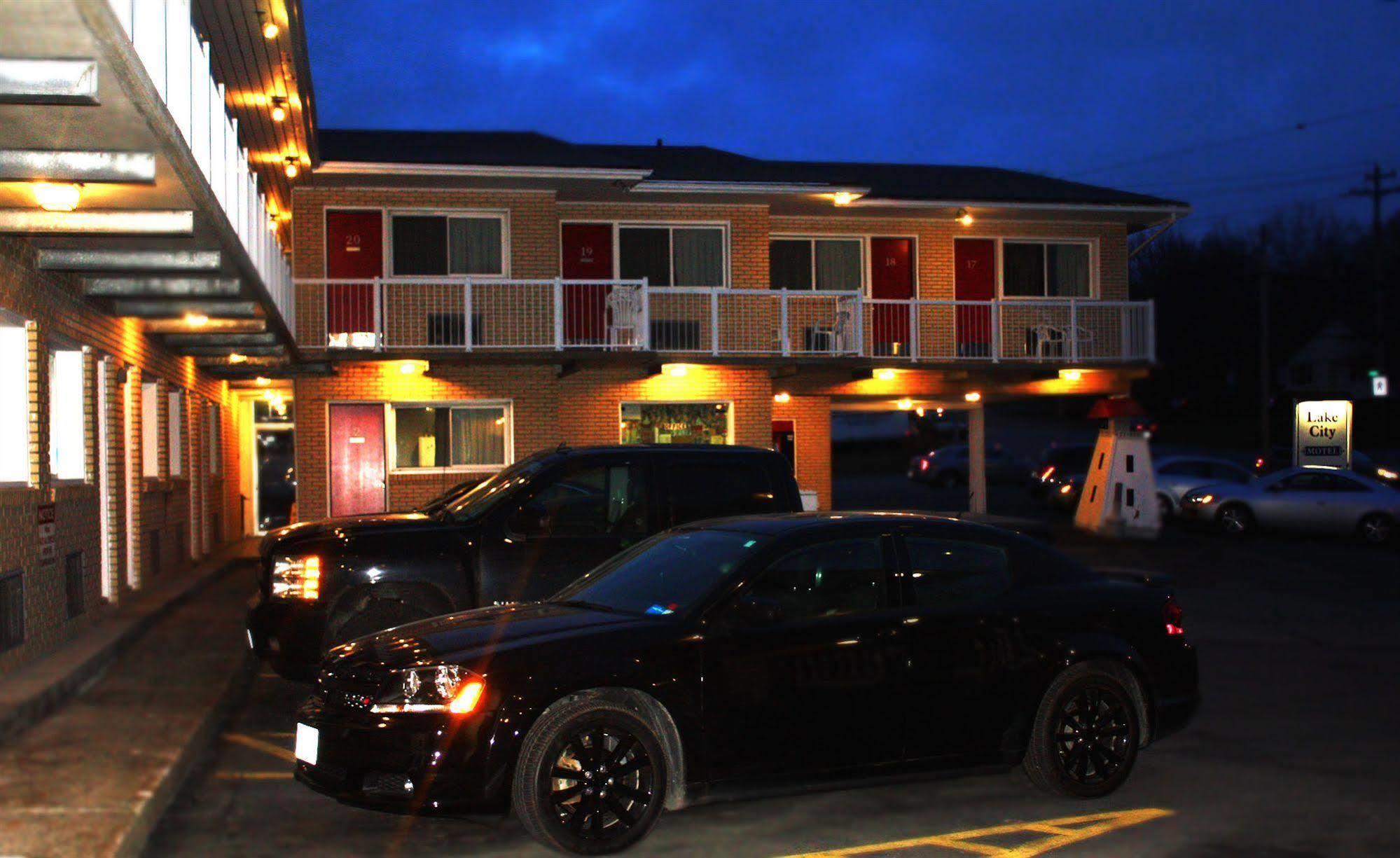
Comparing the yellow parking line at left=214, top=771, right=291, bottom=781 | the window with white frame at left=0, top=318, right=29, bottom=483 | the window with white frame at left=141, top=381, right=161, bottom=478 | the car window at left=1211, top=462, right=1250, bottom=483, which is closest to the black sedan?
the yellow parking line at left=214, top=771, right=291, bottom=781

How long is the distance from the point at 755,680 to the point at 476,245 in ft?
54.7

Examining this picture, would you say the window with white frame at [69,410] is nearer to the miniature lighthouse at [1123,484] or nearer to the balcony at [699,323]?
the balcony at [699,323]

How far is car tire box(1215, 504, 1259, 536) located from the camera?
2716 centimetres

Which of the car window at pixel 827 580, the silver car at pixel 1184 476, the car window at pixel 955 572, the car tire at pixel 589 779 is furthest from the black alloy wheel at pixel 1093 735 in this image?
the silver car at pixel 1184 476

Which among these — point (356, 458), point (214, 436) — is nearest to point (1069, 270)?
point (356, 458)

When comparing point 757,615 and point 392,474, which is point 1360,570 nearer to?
point 392,474

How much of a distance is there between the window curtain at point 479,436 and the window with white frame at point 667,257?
130 inches

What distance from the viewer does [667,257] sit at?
23.9 m

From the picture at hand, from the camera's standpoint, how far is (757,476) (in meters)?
11.0

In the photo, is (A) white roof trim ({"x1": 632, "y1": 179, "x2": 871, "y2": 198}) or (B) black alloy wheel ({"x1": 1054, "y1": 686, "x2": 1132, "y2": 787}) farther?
A: (A) white roof trim ({"x1": 632, "y1": 179, "x2": 871, "y2": 198})

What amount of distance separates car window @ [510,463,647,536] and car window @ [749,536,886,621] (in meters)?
3.54

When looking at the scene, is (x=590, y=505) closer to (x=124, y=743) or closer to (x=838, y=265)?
(x=124, y=743)

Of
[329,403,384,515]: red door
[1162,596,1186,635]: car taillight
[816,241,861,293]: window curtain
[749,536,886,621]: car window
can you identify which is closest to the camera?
[749,536,886,621]: car window

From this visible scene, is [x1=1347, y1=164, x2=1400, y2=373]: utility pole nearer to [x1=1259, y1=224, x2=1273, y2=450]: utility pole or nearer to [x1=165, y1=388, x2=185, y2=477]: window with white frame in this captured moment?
[x1=1259, y1=224, x2=1273, y2=450]: utility pole
